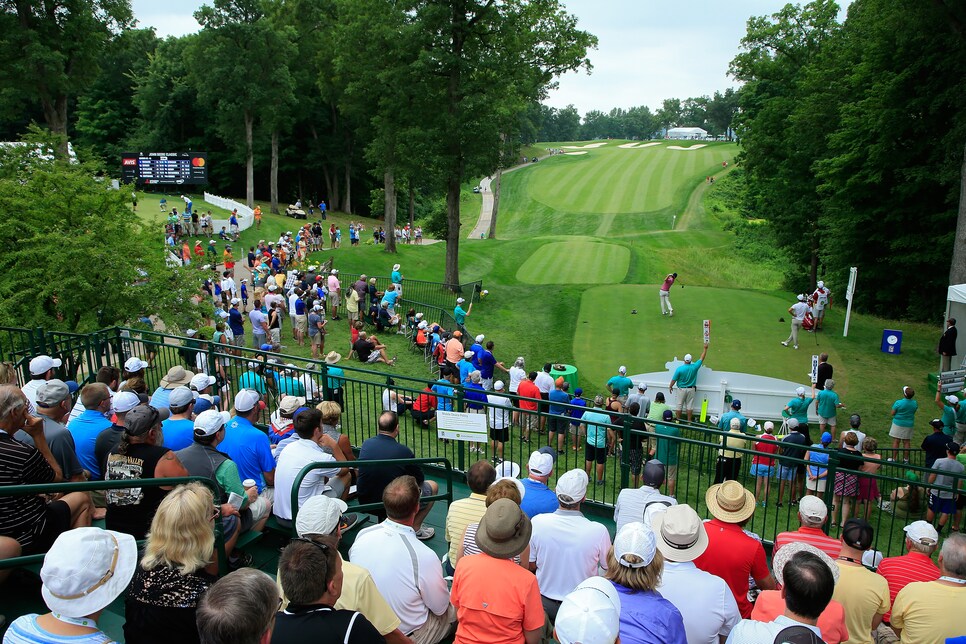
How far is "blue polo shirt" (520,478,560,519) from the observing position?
20.0 feet

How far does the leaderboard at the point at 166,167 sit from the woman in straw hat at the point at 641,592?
3990 centimetres

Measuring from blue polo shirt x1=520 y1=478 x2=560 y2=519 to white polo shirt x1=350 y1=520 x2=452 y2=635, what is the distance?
150 cm

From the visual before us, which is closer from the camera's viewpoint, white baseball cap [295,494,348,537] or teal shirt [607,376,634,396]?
white baseball cap [295,494,348,537]

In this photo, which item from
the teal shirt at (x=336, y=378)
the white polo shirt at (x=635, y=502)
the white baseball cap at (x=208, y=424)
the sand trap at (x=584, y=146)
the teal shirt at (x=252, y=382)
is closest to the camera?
the white baseball cap at (x=208, y=424)

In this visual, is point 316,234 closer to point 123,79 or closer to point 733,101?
point 123,79

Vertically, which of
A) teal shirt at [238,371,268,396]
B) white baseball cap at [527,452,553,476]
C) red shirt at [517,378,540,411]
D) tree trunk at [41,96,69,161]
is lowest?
red shirt at [517,378,540,411]

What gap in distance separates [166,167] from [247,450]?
37084 mm

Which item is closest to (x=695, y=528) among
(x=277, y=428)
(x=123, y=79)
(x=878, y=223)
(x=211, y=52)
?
(x=277, y=428)

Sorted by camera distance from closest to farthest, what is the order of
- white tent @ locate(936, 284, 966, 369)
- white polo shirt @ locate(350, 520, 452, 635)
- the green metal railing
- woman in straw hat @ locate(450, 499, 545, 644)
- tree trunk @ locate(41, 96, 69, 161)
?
1. woman in straw hat @ locate(450, 499, 545, 644)
2. white polo shirt @ locate(350, 520, 452, 635)
3. the green metal railing
4. white tent @ locate(936, 284, 966, 369)
5. tree trunk @ locate(41, 96, 69, 161)

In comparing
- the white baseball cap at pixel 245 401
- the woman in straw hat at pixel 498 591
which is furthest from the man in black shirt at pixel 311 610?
the white baseball cap at pixel 245 401

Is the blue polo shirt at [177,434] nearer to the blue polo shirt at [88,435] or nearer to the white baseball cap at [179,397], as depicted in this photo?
the white baseball cap at [179,397]

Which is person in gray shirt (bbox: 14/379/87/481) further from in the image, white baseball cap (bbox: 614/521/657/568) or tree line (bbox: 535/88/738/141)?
tree line (bbox: 535/88/738/141)

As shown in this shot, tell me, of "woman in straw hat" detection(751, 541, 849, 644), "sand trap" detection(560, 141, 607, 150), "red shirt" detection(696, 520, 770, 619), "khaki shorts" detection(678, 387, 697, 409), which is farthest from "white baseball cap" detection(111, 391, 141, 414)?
"sand trap" detection(560, 141, 607, 150)

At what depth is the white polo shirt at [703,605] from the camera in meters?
4.40
